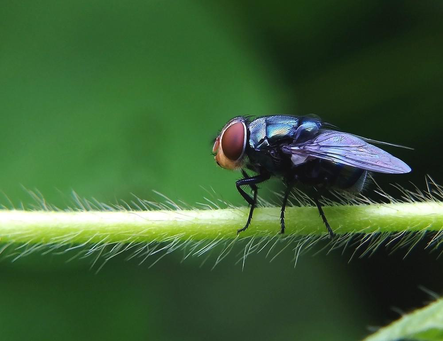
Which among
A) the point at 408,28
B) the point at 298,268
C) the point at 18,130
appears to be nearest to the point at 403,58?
the point at 408,28

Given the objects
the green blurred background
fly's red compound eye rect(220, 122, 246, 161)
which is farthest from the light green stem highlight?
the green blurred background

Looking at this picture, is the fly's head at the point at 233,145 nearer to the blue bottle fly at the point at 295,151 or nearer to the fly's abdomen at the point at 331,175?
the blue bottle fly at the point at 295,151

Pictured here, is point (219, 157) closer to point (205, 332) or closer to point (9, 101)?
point (9, 101)

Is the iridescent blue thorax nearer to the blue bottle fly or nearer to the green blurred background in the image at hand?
the blue bottle fly

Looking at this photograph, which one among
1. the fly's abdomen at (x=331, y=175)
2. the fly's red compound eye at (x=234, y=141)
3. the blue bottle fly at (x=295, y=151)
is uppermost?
the fly's red compound eye at (x=234, y=141)

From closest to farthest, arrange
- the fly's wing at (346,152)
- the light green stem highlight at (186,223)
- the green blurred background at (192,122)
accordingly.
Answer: the light green stem highlight at (186,223) < the fly's wing at (346,152) < the green blurred background at (192,122)

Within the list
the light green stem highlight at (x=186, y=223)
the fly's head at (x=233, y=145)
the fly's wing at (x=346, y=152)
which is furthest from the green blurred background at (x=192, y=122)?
the light green stem highlight at (x=186, y=223)

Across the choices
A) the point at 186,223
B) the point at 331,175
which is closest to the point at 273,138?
the point at 331,175
